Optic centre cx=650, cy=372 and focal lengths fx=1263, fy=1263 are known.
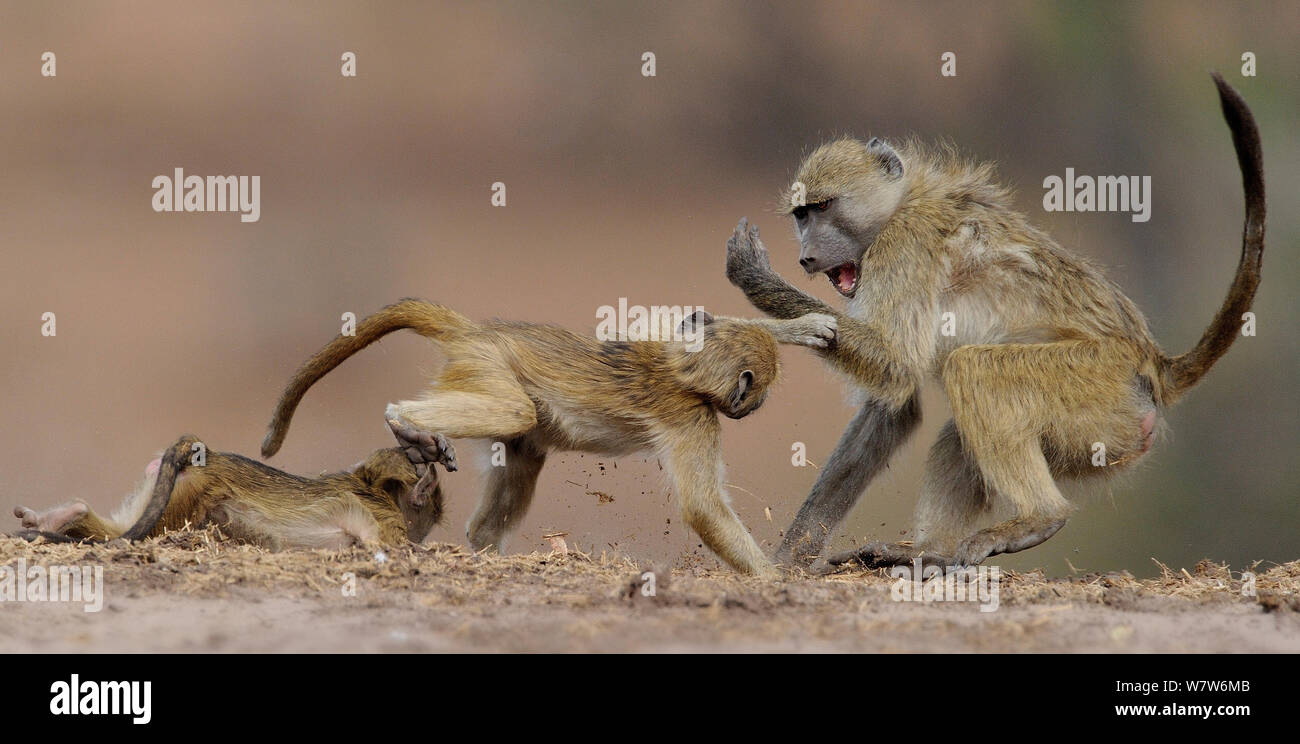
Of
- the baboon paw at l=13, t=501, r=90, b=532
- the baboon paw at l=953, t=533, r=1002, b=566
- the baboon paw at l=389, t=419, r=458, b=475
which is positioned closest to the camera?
the baboon paw at l=13, t=501, r=90, b=532

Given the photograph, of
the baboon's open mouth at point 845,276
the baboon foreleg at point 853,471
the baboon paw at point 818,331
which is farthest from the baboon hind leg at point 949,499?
the baboon's open mouth at point 845,276

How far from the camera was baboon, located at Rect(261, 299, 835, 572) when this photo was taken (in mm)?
4617

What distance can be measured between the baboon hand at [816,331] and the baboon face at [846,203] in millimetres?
380

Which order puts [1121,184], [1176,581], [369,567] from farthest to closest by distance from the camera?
[1121,184] → [1176,581] → [369,567]

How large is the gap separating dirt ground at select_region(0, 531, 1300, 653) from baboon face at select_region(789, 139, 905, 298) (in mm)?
1551

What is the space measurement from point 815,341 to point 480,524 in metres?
1.51

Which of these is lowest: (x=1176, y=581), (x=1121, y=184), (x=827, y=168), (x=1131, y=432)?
(x=1176, y=581)

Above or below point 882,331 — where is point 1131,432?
below

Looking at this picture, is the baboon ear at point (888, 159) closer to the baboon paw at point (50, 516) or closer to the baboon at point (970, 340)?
the baboon at point (970, 340)

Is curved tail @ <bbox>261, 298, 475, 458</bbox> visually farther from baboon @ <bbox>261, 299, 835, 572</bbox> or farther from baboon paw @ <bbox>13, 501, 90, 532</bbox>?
baboon paw @ <bbox>13, 501, 90, 532</bbox>

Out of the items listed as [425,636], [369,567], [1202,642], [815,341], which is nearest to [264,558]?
[369,567]

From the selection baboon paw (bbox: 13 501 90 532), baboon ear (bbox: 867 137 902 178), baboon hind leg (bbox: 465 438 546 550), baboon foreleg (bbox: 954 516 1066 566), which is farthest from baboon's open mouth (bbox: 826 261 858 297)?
baboon paw (bbox: 13 501 90 532)
